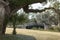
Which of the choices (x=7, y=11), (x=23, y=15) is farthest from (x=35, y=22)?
(x=7, y=11)

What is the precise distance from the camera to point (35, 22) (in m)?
43.0

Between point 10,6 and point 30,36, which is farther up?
point 10,6

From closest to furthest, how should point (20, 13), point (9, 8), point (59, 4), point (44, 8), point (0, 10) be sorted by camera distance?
1. point (0, 10)
2. point (9, 8)
3. point (59, 4)
4. point (44, 8)
5. point (20, 13)

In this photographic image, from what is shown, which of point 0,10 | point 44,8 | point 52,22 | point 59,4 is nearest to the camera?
point 0,10

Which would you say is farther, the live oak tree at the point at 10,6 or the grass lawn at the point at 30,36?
the grass lawn at the point at 30,36

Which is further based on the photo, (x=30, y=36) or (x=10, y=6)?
(x=30, y=36)

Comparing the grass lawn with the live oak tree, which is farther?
the grass lawn

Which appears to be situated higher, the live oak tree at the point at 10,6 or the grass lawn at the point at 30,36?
the live oak tree at the point at 10,6

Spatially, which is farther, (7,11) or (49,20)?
(49,20)

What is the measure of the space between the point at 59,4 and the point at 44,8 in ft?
5.71

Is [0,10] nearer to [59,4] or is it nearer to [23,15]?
[59,4]

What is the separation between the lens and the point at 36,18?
43.1 metres

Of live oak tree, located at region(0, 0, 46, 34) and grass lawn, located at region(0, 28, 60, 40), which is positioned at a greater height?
live oak tree, located at region(0, 0, 46, 34)

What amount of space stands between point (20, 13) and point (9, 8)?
700 cm
